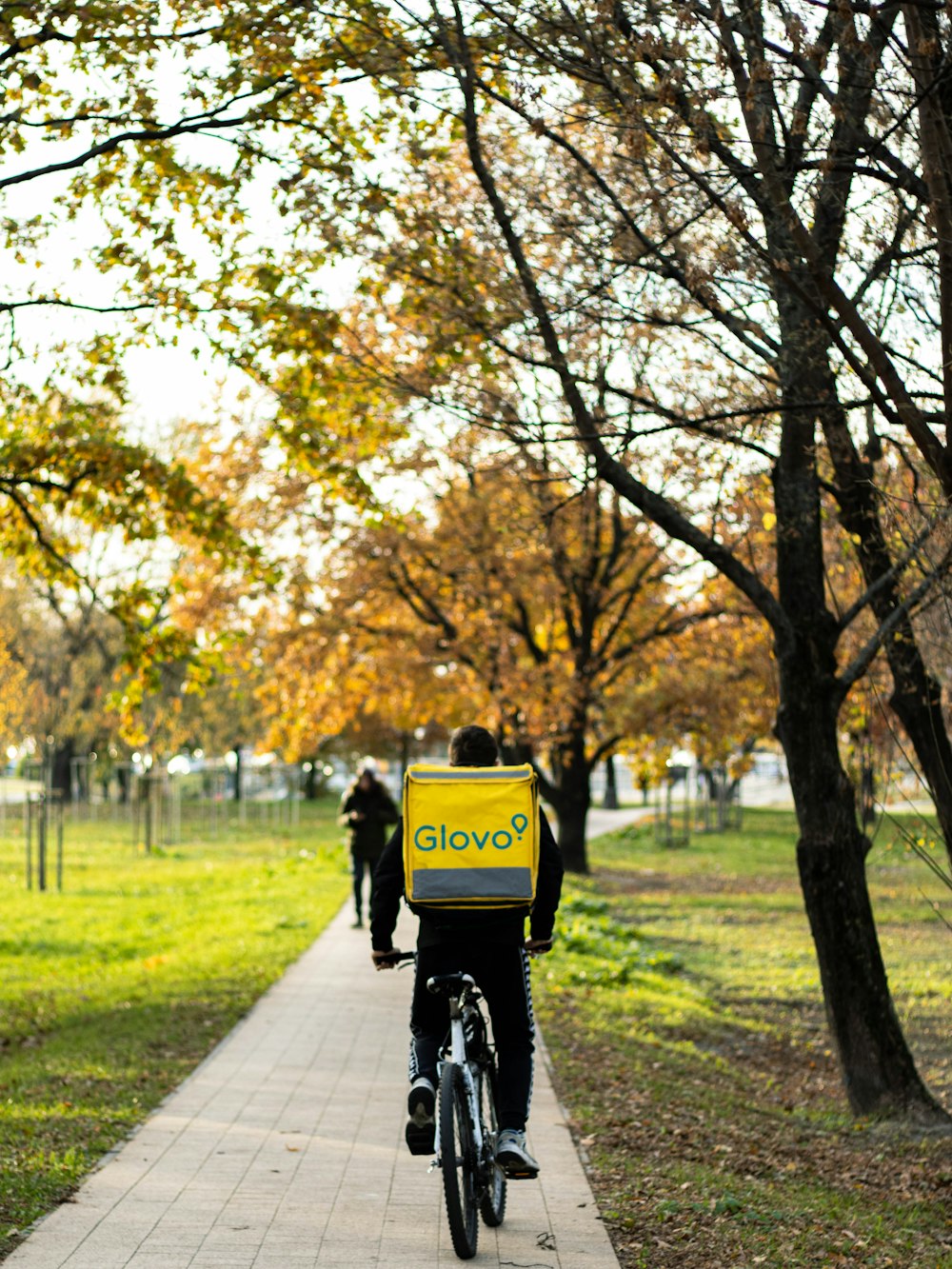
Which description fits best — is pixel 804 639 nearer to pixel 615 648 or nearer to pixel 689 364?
pixel 689 364

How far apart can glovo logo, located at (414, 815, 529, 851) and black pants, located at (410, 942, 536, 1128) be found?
414 mm

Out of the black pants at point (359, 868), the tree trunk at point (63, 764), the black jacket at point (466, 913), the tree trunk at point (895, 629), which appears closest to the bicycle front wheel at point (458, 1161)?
the black jacket at point (466, 913)

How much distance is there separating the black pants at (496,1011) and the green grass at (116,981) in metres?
1.65

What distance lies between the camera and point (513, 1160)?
5.99 metres

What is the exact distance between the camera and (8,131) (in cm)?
1074

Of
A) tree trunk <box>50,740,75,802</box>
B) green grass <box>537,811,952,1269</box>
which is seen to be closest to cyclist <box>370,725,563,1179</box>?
green grass <box>537,811,952,1269</box>

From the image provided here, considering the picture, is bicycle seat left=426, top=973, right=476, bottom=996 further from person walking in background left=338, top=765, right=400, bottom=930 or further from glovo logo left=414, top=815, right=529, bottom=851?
person walking in background left=338, top=765, right=400, bottom=930

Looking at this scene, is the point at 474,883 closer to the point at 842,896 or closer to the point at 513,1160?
the point at 513,1160

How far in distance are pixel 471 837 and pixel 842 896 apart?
14.1ft

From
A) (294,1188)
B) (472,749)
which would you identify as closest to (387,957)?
(472,749)

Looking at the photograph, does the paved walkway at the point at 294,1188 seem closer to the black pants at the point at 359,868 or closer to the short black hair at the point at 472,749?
the short black hair at the point at 472,749

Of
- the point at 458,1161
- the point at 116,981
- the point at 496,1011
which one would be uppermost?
the point at 496,1011

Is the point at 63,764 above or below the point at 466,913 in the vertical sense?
above

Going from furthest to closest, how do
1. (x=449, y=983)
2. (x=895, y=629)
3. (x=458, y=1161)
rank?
(x=895, y=629) → (x=449, y=983) → (x=458, y=1161)
